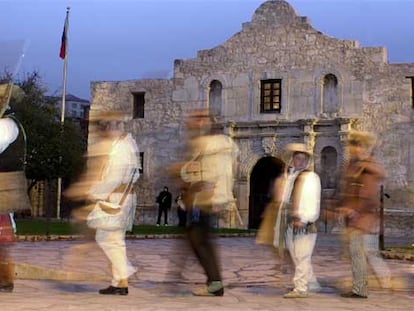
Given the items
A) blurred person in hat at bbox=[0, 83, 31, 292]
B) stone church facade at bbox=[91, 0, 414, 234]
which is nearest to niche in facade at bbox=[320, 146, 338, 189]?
stone church facade at bbox=[91, 0, 414, 234]

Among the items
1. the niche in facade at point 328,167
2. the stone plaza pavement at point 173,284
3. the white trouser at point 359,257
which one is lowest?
the stone plaza pavement at point 173,284

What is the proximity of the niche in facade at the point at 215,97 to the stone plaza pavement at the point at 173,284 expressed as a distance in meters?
14.7

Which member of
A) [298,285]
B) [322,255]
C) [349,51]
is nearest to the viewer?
[298,285]

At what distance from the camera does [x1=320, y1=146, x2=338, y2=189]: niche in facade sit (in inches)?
994

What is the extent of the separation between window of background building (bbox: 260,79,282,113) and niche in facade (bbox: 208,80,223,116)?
1.63 metres

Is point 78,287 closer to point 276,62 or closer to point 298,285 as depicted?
point 298,285

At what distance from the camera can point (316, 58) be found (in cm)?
2592

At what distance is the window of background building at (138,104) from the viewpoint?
95.2 feet

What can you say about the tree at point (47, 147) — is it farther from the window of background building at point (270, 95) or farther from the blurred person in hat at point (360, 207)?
the blurred person in hat at point (360, 207)

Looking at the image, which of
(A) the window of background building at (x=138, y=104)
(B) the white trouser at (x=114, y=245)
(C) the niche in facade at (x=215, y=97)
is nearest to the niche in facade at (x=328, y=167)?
(C) the niche in facade at (x=215, y=97)

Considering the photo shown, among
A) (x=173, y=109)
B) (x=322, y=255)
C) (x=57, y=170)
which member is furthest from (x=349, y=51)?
(x=322, y=255)

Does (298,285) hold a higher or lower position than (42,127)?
lower

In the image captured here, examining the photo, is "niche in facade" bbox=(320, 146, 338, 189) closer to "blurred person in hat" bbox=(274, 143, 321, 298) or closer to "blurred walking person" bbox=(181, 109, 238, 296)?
"blurred person in hat" bbox=(274, 143, 321, 298)

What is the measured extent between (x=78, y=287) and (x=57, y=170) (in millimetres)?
20831
